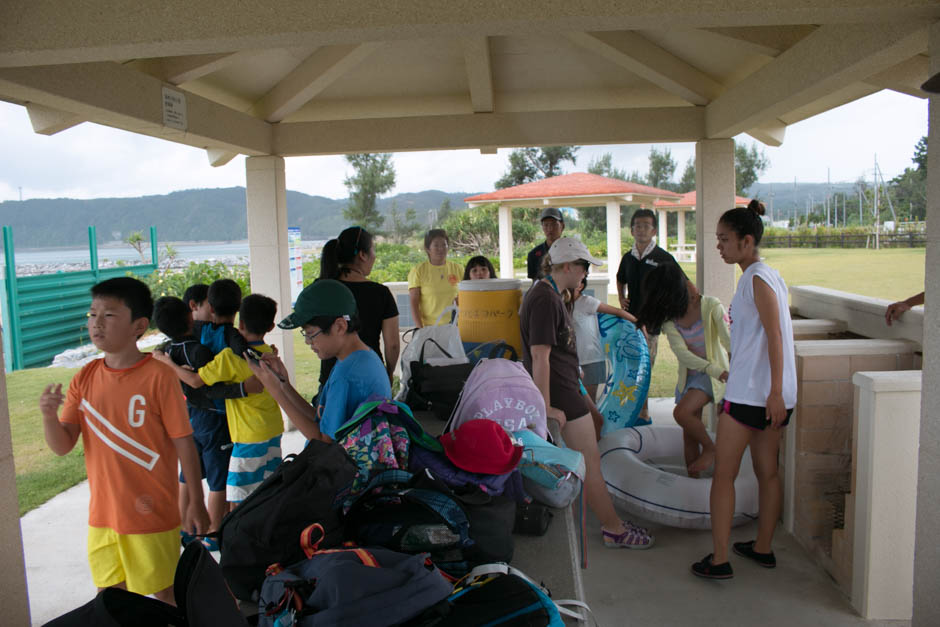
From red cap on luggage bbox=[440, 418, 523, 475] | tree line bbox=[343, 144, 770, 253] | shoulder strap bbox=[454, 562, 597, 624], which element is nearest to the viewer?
shoulder strap bbox=[454, 562, 597, 624]

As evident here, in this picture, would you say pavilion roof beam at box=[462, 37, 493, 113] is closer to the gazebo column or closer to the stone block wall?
the stone block wall

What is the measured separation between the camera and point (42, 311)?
11.8 meters

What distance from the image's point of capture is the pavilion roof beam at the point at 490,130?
6.07 metres

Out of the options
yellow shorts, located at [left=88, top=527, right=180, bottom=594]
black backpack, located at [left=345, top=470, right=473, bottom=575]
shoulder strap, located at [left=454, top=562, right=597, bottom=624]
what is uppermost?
black backpack, located at [left=345, top=470, right=473, bottom=575]

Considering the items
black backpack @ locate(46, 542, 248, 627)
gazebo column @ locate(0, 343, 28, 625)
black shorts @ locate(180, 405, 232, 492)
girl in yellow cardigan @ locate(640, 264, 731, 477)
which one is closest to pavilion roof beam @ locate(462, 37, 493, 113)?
girl in yellow cardigan @ locate(640, 264, 731, 477)

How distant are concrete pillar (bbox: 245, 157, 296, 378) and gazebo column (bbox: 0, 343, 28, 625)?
397cm

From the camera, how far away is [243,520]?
5.90ft

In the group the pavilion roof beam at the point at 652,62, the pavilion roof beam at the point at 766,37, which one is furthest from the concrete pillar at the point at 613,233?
the pavilion roof beam at the point at 766,37

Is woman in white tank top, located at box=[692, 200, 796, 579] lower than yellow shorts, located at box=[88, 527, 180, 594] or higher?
higher

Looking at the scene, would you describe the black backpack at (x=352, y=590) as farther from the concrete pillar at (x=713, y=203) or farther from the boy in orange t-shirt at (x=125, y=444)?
the concrete pillar at (x=713, y=203)

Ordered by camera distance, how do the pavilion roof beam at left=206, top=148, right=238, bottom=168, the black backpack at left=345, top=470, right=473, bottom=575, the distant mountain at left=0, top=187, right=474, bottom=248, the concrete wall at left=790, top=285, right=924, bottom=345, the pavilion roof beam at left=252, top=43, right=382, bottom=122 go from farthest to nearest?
the distant mountain at left=0, top=187, right=474, bottom=248, the pavilion roof beam at left=206, top=148, right=238, bottom=168, the pavilion roof beam at left=252, top=43, right=382, bottom=122, the concrete wall at left=790, top=285, right=924, bottom=345, the black backpack at left=345, top=470, right=473, bottom=575

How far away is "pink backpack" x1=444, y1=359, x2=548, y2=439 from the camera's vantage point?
2863 millimetres

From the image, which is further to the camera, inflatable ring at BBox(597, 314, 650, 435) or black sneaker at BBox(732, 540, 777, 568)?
inflatable ring at BBox(597, 314, 650, 435)

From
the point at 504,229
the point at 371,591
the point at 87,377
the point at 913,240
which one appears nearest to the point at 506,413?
the point at 371,591
